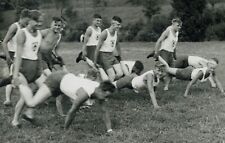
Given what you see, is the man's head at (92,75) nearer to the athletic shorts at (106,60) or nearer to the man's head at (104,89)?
the athletic shorts at (106,60)

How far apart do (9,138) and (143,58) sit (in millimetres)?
13211

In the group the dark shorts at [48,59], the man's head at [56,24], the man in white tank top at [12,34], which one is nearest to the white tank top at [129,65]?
the dark shorts at [48,59]

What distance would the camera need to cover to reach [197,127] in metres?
7.61

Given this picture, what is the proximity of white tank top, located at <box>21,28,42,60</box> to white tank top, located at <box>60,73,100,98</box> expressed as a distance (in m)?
0.90

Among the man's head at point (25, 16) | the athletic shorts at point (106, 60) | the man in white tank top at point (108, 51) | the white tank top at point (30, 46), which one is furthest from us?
the athletic shorts at point (106, 60)

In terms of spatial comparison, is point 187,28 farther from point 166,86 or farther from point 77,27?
point 166,86

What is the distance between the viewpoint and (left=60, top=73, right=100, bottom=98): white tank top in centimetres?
696

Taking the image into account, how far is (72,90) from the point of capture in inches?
275

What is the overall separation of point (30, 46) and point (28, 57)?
0.75 ft

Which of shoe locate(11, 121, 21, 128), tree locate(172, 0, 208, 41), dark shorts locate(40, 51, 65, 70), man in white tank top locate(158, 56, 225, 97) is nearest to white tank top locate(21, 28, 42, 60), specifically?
shoe locate(11, 121, 21, 128)

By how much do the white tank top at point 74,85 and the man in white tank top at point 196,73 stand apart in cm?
415

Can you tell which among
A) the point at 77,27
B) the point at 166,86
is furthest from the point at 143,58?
the point at 77,27

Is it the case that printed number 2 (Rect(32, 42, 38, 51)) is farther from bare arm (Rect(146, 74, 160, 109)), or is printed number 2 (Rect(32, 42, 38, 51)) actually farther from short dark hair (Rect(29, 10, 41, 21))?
bare arm (Rect(146, 74, 160, 109))

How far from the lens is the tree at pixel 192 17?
27.9 metres
